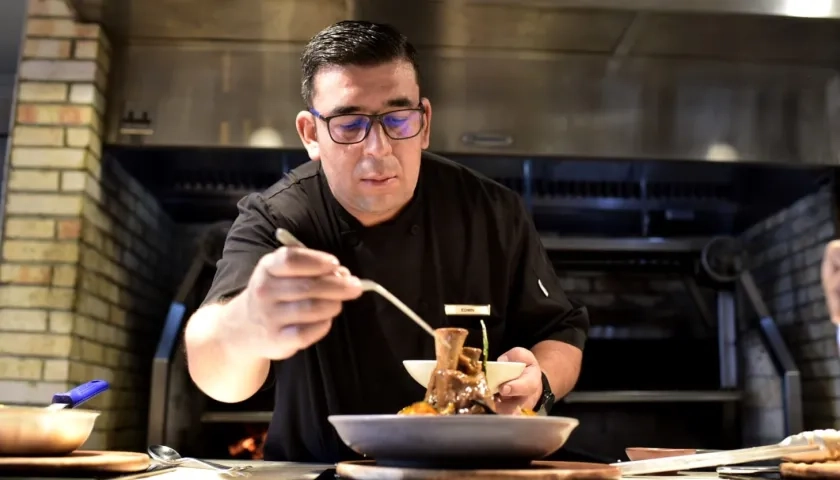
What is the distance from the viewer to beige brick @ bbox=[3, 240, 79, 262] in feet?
8.54

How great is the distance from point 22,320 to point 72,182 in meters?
0.50

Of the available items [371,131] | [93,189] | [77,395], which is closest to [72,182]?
[93,189]

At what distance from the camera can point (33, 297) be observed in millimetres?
2574

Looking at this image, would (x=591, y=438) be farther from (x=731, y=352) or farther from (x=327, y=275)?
(x=327, y=275)

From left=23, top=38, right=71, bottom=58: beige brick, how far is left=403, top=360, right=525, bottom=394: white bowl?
224cm

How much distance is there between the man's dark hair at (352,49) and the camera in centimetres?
155

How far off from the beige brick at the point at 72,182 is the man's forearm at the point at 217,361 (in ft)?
5.01

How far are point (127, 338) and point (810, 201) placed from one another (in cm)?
288

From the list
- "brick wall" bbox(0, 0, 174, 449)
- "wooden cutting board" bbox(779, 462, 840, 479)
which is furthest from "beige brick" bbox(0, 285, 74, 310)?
"wooden cutting board" bbox(779, 462, 840, 479)

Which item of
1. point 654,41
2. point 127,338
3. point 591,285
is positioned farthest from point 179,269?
point 654,41

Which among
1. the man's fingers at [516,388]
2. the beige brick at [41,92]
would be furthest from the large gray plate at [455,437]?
the beige brick at [41,92]

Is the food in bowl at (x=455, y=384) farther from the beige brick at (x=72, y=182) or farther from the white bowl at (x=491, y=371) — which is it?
the beige brick at (x=72, y=182)

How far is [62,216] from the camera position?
8.66 feet

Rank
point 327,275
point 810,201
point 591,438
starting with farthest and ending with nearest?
1. point 591,438
2. point 810,201
3. point 327,275
